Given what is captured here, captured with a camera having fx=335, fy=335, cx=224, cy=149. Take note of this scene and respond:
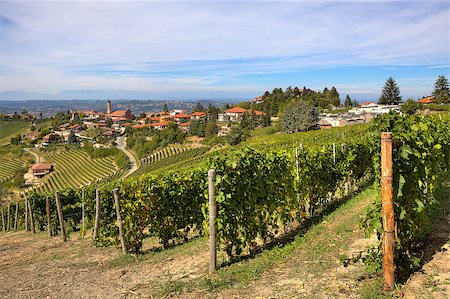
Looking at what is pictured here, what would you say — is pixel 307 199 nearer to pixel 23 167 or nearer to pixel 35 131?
pixel 23 167

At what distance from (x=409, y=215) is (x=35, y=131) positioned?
162 meters

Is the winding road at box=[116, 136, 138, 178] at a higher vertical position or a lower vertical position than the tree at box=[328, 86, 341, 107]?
lower

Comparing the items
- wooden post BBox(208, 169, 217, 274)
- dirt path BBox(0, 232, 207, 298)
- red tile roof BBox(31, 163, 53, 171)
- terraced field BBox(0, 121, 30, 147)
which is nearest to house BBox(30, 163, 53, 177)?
red tile roof BBox(31, 163, 53, 171)

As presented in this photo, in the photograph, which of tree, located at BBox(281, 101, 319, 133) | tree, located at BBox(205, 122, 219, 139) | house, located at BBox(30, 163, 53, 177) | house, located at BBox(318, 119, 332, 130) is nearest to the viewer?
tree, located at BBox(281, 101, 319, 133)

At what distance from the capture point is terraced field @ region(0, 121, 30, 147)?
143 metres

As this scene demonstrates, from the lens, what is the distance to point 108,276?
591cm

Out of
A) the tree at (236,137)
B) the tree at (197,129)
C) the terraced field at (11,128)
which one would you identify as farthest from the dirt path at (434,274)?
the terraced field at (11,128)

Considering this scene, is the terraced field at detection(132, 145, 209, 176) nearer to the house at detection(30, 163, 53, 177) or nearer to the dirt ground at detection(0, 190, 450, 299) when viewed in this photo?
the house at detection(30, 163, 53, 177)

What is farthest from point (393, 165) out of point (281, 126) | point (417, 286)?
point (281, 126)

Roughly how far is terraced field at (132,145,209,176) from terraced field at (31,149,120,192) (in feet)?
22.4

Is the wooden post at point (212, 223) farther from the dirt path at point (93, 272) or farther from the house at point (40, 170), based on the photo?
the house at point (40, 170)

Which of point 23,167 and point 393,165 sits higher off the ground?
point 393,165

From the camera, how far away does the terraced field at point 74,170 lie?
224ft

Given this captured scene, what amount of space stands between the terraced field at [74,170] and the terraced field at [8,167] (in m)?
7.17
